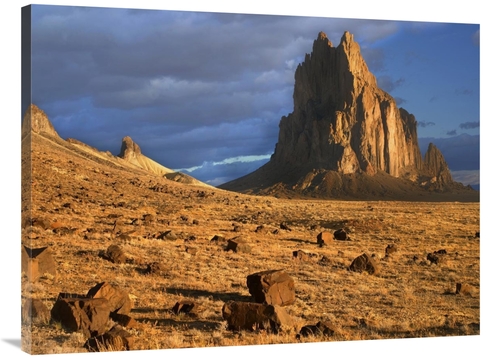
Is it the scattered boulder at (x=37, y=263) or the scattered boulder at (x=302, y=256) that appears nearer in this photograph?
the scattered boulder at (x=37, y=263)

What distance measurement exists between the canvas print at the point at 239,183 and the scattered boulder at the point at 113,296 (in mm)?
40

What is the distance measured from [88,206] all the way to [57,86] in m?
8.00

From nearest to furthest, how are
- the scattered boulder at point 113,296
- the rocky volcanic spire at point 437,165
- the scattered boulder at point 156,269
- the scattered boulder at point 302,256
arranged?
the scattered boulder at point 113,296
the scattered boulder at point 156,269
the scattered boulder at point 302,256
the rocky volcanic spire at point 437,165

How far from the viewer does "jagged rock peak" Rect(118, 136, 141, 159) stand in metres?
21.9

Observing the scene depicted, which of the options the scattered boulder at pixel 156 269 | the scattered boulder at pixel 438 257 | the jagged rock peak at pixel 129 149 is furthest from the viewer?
the scattered boulder at pixel 438 257

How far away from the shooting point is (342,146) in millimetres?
28672

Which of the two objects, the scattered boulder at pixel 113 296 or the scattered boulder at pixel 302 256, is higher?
the scattered boulder at pixel 302 256

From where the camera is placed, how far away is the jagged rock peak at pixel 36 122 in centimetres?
1762

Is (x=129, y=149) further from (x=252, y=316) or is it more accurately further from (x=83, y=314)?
(x=252, y=316)

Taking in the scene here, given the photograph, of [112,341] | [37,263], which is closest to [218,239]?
[37,263]

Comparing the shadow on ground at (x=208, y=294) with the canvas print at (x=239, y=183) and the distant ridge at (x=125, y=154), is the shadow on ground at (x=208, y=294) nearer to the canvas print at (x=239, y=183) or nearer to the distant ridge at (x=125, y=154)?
the canvas print at (x=239, y=183)

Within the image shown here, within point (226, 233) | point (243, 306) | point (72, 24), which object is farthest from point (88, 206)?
point (243, 306)

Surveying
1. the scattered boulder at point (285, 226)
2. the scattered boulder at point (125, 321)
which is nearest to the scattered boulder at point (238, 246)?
the scattered boulder at point (285, 226)

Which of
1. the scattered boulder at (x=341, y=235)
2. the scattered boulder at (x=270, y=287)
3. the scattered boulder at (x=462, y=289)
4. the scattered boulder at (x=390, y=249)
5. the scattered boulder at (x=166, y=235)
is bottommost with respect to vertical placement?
the scattered boulder at (x=462, y=289)
